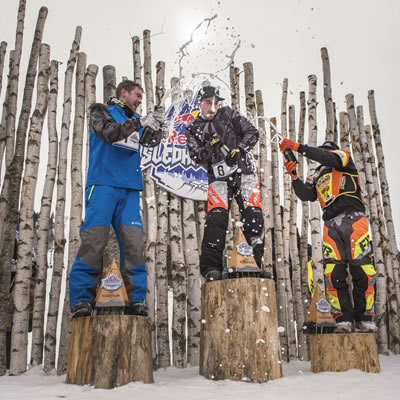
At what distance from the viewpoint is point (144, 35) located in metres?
4.47

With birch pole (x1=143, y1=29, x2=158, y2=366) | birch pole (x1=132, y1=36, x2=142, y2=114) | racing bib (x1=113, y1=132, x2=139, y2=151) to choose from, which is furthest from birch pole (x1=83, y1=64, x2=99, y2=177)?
racing bib (x1=113, y1=132, x2=139, y2=151)

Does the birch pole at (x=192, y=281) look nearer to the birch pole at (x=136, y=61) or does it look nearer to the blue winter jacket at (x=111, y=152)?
the blue winter jacket at (x=111, y=152)

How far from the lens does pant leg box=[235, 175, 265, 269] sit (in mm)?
2734

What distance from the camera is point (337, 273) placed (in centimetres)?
290

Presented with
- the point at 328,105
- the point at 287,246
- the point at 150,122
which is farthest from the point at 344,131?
the point at 150,122

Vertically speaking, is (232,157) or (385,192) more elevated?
(385,192)

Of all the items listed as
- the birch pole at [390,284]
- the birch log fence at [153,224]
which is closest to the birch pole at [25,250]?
the birch log fence at [153,224]

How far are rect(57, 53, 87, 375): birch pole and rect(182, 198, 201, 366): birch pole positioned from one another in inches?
40.1

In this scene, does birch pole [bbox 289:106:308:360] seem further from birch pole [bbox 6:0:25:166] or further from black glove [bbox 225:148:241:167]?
birch pole [bbox 6:0:25:166]

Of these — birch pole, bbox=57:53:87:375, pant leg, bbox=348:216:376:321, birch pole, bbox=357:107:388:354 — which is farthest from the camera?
→ birch pole, bbox=357:107:388:354

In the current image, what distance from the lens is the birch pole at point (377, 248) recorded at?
171 inches

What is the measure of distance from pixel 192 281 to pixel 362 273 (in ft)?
5.13

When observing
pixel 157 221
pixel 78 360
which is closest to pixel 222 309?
pixel 78 360

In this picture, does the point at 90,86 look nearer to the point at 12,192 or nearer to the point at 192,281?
the point at 12,192
